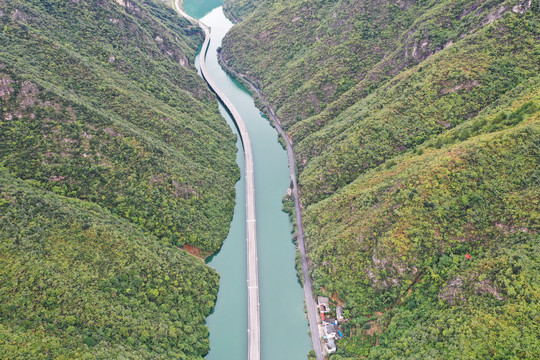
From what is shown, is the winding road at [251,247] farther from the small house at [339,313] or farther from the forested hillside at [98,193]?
the small house at [339,313]

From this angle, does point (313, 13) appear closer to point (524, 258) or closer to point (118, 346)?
point (524, 258)

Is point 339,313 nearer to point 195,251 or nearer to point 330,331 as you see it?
point 330,331

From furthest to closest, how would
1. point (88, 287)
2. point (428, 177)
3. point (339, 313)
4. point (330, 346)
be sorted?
point (339, 313)
point (428, 177)
point (330, 346)
point (88, 287)

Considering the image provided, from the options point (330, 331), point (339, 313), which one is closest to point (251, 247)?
point (339, 313)

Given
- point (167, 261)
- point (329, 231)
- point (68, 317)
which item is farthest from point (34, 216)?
point (329, 231)

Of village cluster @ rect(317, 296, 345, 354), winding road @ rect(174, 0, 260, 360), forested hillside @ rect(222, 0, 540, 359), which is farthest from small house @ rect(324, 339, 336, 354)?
winding road @ rect(174, 0, 260, 360)
